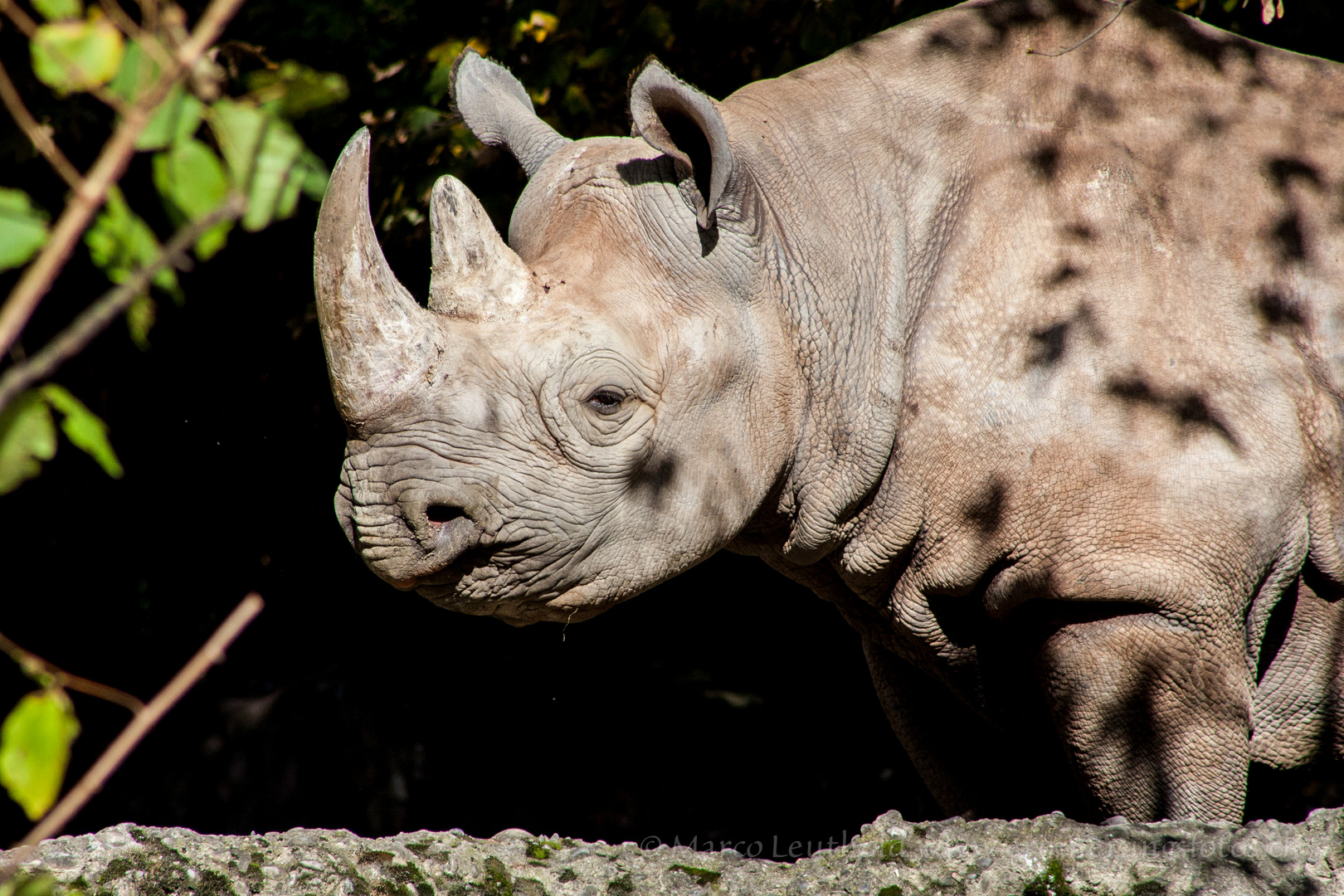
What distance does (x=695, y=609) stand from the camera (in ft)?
21.0

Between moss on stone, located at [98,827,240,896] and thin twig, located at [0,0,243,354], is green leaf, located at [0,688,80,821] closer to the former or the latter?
thin twig, located at [0,0,243,354]

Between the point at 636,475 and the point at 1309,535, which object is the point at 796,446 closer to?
the point at 636,475

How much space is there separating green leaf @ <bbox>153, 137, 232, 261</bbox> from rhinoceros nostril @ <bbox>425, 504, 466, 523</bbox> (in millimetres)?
1717

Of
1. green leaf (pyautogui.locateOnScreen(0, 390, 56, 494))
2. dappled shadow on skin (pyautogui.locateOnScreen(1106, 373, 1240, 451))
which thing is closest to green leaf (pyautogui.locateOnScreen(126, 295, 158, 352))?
green leaf (pyautogui.locateOnScreen(0, 390, 56, 494))

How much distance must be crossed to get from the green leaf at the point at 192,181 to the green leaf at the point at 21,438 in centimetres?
20

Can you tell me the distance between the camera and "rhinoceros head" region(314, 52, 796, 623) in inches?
110

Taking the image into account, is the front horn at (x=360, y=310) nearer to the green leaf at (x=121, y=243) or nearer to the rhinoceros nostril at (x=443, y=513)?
the rhinoceros nostril at (x=443, y=513)

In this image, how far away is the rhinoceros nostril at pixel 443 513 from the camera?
9.27ft

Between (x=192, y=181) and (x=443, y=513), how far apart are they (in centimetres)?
177

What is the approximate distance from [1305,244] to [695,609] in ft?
12.0

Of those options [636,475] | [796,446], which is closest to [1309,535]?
[796,446]

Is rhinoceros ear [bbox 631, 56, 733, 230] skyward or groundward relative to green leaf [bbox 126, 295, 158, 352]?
groundward

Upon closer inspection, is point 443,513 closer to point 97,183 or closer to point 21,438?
point 21,438

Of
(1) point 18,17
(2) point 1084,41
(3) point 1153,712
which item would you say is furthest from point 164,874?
(2) point 1084,41
